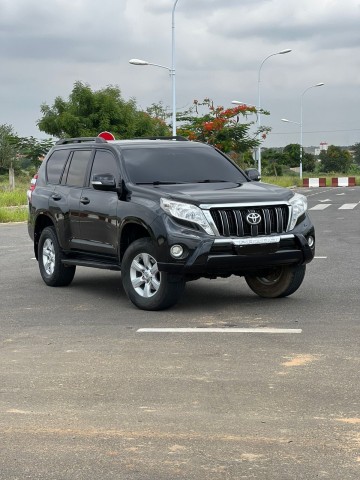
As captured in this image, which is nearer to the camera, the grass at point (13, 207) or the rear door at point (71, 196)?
the rear door at point (71, 196)

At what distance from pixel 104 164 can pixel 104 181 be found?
0.78 meters

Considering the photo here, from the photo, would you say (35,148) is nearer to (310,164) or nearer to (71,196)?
(71,196)

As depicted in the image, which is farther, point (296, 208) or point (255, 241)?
point (296, 208)

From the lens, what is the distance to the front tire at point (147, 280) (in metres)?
10.5

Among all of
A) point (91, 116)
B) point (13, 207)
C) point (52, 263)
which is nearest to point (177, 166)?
point (52, 263)

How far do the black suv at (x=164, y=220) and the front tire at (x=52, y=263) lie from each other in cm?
1

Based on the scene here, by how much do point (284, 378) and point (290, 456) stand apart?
1934mm

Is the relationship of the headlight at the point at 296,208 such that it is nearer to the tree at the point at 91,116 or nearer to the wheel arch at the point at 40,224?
the wheel arch at the point at 40,224

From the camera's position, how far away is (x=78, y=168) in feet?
40.9

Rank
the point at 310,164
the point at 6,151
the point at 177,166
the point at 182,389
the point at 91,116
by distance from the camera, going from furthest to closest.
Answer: the point at 310,164
the point at 6,151
the point at 91,116
the point at 177,166
the point at 182,389

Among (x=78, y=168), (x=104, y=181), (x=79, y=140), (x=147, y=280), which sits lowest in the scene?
(x=147, y=280)

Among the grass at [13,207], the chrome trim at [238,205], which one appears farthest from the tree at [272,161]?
the chrome trim at [238,205]

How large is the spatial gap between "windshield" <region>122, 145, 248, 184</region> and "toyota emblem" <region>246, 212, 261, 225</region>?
1215 mm

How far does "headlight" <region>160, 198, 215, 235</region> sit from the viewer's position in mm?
10281
